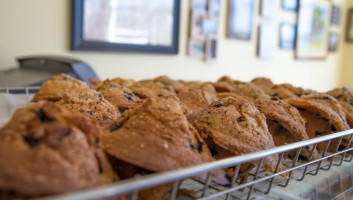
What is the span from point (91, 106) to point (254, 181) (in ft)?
1.21

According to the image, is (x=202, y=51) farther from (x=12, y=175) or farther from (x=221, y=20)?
(x=12, y=175)

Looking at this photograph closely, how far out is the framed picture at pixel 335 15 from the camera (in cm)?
525

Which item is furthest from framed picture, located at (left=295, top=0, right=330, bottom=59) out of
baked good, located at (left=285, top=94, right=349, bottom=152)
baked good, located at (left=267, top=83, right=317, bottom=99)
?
baked good, located at (left=285, top=94, right=349, bottom=152)

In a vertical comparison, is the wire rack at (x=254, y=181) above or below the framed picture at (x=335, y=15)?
below

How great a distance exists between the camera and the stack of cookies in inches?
15.6

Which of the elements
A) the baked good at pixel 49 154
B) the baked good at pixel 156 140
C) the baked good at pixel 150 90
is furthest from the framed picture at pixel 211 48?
the baked good at pixel 49 154

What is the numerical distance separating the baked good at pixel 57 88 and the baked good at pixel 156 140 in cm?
48

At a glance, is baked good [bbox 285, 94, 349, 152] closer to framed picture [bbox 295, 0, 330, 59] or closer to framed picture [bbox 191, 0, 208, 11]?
framed picture [bbox 191, 0, 208, 11]

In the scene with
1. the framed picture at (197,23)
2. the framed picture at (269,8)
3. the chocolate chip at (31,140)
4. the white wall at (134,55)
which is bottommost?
the chocolate chip at (31,140)

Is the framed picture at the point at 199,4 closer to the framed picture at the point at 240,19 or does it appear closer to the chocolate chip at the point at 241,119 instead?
the framed picture at the point at 240,19

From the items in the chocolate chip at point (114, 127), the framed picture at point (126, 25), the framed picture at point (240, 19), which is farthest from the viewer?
the framed picture at point (240, 19)

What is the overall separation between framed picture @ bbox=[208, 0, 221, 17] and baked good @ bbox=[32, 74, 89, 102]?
226cm

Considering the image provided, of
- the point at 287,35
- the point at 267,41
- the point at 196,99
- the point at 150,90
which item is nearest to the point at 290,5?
the point at 287,35

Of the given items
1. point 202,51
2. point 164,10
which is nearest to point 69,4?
point 164,10
